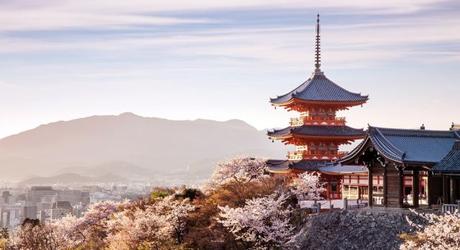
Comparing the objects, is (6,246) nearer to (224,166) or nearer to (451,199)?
(224,166)

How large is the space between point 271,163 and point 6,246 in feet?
64.8

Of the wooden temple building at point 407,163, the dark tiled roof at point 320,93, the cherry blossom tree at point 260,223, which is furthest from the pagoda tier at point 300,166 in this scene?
the wooden temple building at point 407,163

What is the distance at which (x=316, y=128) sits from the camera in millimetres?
55656

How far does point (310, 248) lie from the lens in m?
→ 38.8

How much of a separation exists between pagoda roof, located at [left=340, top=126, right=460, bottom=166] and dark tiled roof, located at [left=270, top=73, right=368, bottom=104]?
16.5 metres

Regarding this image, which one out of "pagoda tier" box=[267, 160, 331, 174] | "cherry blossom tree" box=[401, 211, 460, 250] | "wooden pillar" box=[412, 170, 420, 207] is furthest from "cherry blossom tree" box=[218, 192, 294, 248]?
"pagoda tier" box=[267, 160, 331, 174]

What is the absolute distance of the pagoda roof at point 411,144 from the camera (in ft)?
120

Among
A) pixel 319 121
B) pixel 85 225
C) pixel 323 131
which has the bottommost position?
pixel 85 225

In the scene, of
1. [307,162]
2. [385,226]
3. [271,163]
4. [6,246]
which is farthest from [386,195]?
[6,246]

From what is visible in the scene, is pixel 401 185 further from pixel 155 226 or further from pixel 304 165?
pixel 304 165

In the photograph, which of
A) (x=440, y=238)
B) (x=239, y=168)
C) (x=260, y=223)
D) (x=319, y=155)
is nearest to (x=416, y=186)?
(x=260, y=223)

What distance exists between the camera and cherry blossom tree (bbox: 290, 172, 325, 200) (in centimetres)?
4775

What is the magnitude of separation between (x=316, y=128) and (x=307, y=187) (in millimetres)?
7877

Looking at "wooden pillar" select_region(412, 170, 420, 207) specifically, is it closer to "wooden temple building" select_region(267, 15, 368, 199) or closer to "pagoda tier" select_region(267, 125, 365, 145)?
"wooden temple building" select_region(267, 15, 368, 199)
